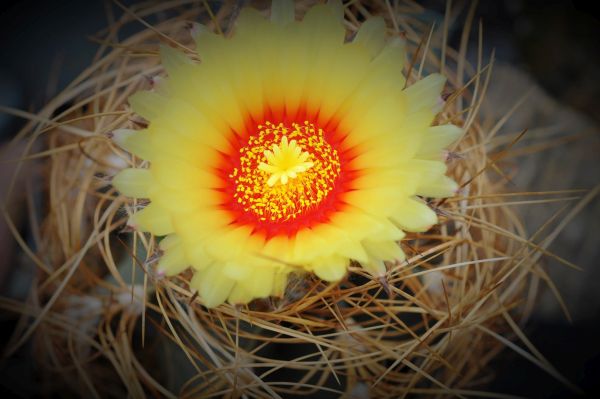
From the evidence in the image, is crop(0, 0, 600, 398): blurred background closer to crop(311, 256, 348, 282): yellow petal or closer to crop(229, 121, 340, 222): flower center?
crop(229, 121, 340, 222): flower center

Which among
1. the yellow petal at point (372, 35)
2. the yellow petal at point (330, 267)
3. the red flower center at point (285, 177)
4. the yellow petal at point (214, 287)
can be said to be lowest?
the yellow petal at point (330, 267)

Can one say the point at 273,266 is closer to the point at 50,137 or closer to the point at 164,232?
the point at 164,232

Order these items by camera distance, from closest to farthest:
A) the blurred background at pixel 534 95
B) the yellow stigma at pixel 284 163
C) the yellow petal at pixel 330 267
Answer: the yellow petal at pixel 330 267 < the yellow stigma at pixel 284 163 < the blurred background at pixel 534 95

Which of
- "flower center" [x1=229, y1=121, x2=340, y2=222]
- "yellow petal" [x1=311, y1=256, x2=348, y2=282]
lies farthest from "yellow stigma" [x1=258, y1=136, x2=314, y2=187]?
"yellow petal" [x1=311, y1=256, x2=348, y2=282]

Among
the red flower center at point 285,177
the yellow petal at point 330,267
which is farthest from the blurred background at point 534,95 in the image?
the yellow petal at point 330,267

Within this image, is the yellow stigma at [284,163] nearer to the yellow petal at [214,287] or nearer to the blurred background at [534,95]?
the yellow petal at [214,287]

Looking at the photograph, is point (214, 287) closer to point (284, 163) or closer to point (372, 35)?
point (284, 163)

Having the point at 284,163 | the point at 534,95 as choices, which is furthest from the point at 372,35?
the point at 534,95
